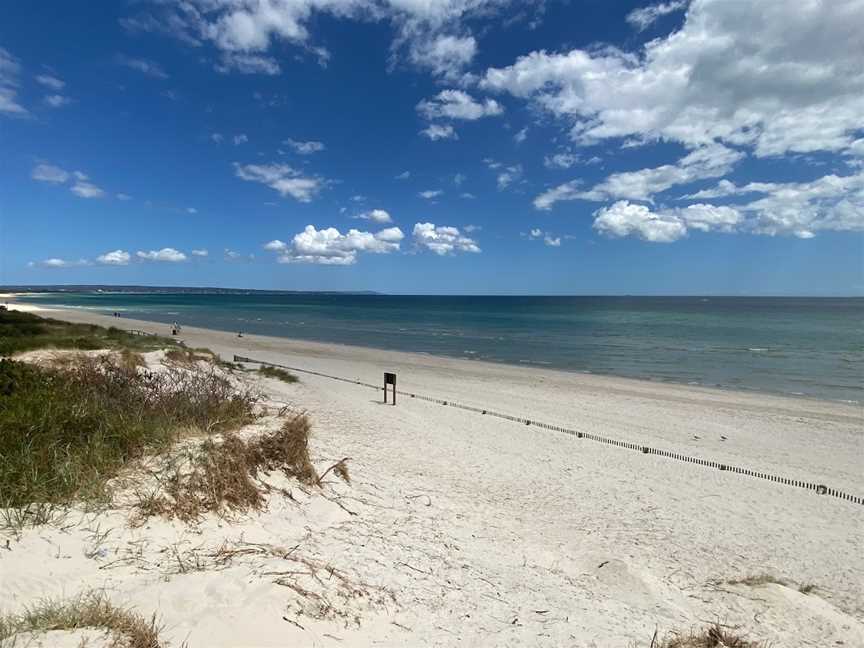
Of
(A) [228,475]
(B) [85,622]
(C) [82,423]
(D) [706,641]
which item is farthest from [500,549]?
(C) [82,423]

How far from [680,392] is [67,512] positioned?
2111cm

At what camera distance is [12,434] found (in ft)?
17.1

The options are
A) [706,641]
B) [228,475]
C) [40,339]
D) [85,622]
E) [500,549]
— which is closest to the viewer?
[85,622]

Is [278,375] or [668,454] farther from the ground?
[278,375]

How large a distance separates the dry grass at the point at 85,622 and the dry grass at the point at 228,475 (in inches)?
56.4

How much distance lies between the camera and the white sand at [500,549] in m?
3.85

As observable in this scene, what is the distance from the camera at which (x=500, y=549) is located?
19.5 feet

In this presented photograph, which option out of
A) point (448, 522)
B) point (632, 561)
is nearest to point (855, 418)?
point (632, 561)

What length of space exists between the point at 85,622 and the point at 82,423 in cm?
355

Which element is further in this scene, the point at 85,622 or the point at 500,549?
the point at 500,549

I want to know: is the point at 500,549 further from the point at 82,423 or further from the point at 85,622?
the point at 82,423

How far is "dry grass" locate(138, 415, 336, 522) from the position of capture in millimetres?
4906

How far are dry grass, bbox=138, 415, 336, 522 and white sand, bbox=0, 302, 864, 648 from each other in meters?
0.21

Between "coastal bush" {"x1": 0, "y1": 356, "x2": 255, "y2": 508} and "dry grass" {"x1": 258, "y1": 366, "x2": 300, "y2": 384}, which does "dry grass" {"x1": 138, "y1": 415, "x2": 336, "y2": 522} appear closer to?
"coastal bush" {"x1": 0, "y1": 356, "x2": 255, "y2": 508}
